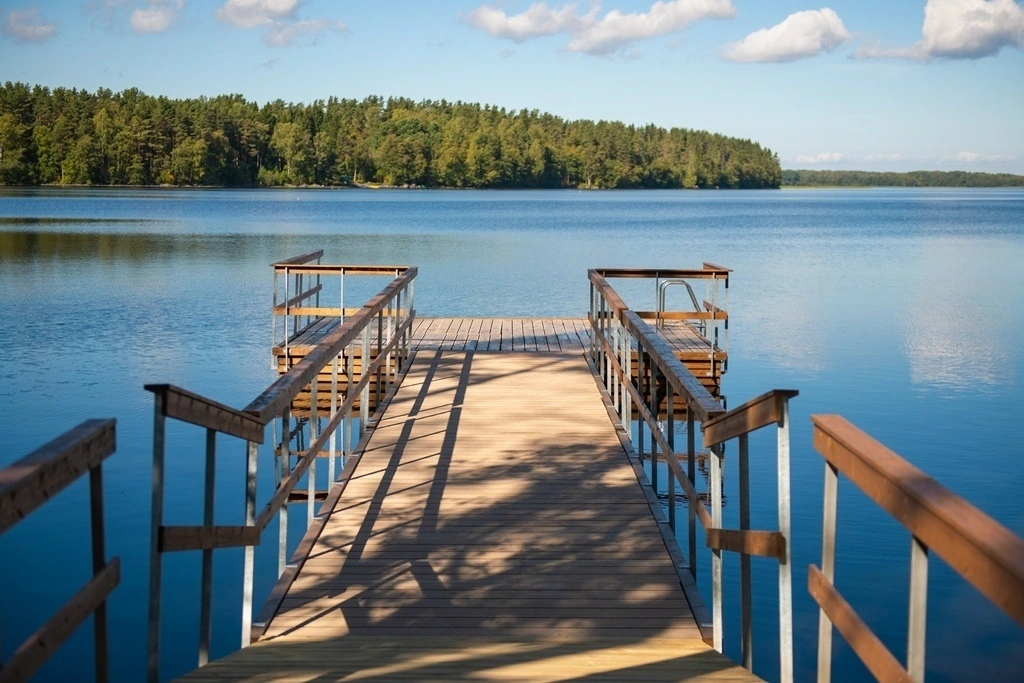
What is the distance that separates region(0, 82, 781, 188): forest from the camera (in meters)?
110

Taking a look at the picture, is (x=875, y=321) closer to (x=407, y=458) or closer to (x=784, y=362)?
(x=784, y=362)

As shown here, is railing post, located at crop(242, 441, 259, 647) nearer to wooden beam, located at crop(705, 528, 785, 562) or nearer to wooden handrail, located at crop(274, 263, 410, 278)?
wooden beam, located at crop(705, 528, 785, 562)

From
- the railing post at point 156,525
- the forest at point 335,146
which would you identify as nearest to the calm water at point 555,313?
the railing post at point 156,525

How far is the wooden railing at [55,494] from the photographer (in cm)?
203

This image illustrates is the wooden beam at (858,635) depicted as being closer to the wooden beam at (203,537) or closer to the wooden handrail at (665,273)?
the wooden beam at (203,537)

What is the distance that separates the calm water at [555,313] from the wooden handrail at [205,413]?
3.02 meters

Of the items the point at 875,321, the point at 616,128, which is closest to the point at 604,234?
the point at 875,321

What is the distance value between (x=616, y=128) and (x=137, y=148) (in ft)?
232

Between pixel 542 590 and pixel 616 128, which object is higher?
pixel 616 128

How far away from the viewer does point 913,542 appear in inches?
80.0

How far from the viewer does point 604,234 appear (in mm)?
48094

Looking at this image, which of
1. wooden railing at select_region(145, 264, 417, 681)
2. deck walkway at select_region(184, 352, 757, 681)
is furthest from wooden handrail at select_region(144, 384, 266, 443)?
deck walkway at select_region(184, 352, 757, 681)

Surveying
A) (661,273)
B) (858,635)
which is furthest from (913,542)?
(661,273)

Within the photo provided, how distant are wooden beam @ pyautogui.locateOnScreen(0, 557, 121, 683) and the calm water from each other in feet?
12.4
